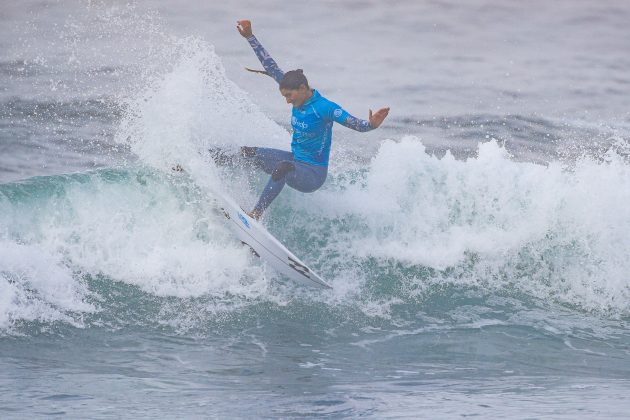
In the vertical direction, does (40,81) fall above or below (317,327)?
above

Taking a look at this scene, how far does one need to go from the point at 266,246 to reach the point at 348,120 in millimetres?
1561

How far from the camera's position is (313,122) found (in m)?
9.88

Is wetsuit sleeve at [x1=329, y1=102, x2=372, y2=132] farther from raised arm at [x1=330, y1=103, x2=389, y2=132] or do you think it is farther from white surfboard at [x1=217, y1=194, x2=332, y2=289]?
white surfboard at [x1=217, y1=194, x2=332, y2=289]

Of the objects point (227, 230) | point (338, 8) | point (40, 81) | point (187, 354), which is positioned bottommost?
point (187, 354)

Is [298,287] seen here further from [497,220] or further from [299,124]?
[497,220]

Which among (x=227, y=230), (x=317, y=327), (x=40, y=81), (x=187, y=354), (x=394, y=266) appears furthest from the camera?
(x=40, y=81)

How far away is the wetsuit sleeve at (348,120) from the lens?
9336 mm

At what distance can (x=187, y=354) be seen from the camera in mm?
8898

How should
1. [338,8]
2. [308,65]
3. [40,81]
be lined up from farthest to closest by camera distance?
[338,8] < [308,65] < [40,81]

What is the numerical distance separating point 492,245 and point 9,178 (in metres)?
8.27

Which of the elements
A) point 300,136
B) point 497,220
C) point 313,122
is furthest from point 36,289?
point 497,220

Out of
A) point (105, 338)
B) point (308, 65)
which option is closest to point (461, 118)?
point (308, 65)

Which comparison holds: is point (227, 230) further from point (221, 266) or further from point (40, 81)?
point (40, 81)

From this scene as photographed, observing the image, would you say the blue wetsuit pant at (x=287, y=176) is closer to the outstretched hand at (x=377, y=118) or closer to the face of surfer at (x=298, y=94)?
the face of surfer at (x=298, y=94)
